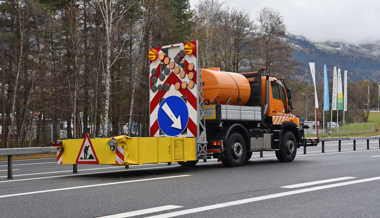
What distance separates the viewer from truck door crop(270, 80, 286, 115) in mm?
14531

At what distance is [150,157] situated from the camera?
1040 cm

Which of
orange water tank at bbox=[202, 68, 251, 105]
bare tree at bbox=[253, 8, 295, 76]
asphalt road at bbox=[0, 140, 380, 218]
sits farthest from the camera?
bare tree at bbox=[253, 8, 295, 76]

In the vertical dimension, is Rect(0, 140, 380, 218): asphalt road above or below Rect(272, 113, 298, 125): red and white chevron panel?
below

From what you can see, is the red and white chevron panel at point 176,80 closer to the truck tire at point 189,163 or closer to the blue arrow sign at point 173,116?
the blue arrow sign at point 173,116

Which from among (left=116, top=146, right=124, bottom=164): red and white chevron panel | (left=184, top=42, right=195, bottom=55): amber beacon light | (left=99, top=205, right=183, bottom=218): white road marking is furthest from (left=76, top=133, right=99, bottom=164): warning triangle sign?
(left=99, top=205, right=183, bottom=218): white road marking

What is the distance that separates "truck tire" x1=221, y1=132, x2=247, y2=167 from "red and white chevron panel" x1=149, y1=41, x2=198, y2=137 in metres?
1.28

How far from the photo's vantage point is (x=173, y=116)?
1218cm

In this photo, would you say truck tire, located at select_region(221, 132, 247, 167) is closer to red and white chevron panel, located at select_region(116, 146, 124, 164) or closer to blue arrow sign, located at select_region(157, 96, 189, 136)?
blue arrow sign, located at select_region(157, 96, 189, 136)

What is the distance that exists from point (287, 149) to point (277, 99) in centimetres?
167

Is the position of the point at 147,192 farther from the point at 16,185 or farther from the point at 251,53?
the point at 251,53

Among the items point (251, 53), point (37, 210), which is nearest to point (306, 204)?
point (37, 210)

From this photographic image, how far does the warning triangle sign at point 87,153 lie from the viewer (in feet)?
33.9

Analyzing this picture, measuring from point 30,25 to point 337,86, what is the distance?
1263 inches

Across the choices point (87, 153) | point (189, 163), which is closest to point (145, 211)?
point (87, 153)
